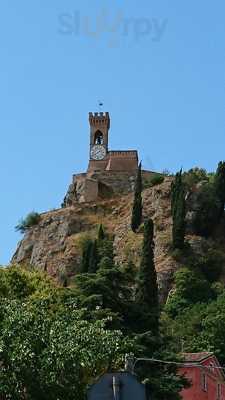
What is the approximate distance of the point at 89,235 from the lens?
97.4m

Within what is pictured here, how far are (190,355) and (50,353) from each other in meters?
31.6

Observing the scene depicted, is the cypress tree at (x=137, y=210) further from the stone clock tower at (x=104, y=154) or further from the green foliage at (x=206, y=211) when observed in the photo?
the stone clock tower at (x=104, y=154)

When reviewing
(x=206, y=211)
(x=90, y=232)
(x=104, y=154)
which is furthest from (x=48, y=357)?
(x=104, y=154)

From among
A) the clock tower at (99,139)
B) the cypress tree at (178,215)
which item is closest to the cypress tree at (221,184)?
the cypress tree at (178,215)

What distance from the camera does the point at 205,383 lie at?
53.2m

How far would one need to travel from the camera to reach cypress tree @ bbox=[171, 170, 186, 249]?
291 feet

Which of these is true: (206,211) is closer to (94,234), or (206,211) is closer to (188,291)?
(188,291)

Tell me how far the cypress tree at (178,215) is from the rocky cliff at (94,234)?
5.27 feet

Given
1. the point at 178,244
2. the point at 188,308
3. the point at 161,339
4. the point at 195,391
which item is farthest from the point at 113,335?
the point at 178,244

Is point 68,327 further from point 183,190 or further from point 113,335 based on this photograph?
point 183,190

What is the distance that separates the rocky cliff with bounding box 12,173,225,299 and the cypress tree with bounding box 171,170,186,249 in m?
1.61

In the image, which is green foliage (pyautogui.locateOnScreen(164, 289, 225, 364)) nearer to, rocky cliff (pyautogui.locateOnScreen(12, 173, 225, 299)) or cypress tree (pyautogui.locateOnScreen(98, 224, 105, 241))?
rocky cliff (pyautogui.locateOnScreen(12, 173, 225, 299))

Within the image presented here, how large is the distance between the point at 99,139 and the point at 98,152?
3.82 m

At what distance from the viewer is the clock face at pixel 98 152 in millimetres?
117375
